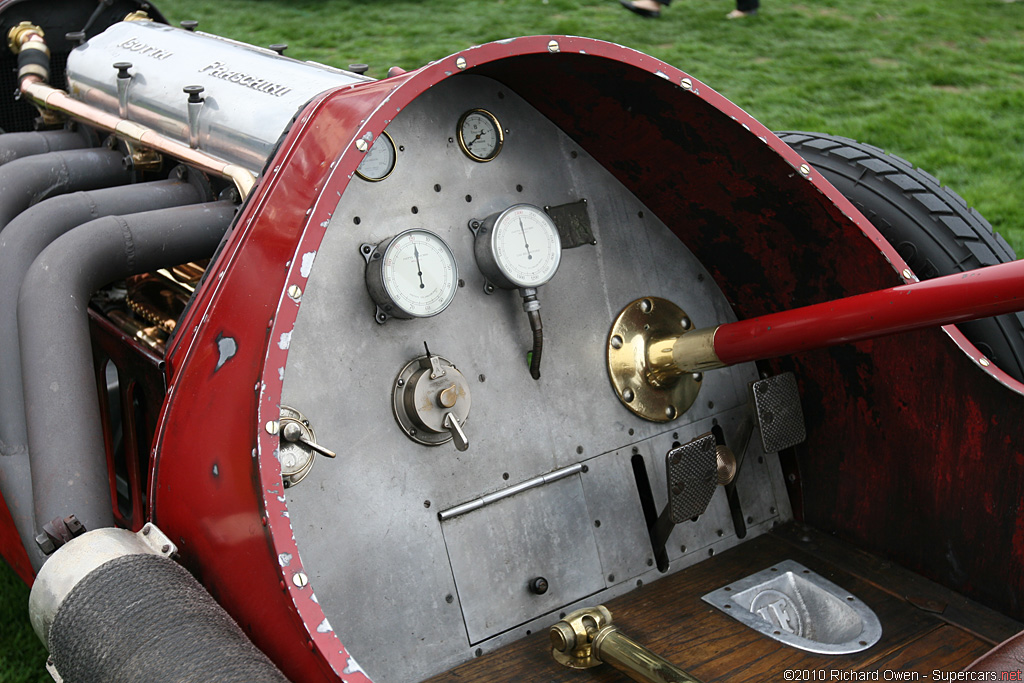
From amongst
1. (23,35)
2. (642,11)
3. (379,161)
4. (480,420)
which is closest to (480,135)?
(379,161)

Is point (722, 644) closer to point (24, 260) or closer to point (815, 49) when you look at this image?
point (24, 260)

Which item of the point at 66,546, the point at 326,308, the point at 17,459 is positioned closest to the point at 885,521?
the point at 326,308

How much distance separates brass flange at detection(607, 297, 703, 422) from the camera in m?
2.28

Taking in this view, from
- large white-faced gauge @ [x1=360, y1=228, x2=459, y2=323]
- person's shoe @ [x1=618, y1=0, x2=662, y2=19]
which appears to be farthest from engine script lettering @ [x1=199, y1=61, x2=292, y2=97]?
person's shoe @ [x1=618, y1=0, x2=662, y2=19]

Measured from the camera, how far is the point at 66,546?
1.71 meters

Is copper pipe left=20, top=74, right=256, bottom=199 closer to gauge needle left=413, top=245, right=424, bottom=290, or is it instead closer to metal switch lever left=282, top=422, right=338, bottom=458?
gauge needle left=413, top=245, right=424, bottom=290

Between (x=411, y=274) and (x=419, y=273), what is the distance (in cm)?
2

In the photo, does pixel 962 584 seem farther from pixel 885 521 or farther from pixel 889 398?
pixel 889 398

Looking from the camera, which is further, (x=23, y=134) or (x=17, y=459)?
(x=23, y=134)

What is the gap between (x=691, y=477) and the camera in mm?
2199

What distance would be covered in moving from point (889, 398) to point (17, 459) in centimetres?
184

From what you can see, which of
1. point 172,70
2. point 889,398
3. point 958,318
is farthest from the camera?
point 172,70

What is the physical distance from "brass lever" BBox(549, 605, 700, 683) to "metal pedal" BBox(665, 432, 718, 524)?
33 cm

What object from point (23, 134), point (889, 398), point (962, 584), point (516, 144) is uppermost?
point (23, 134)
